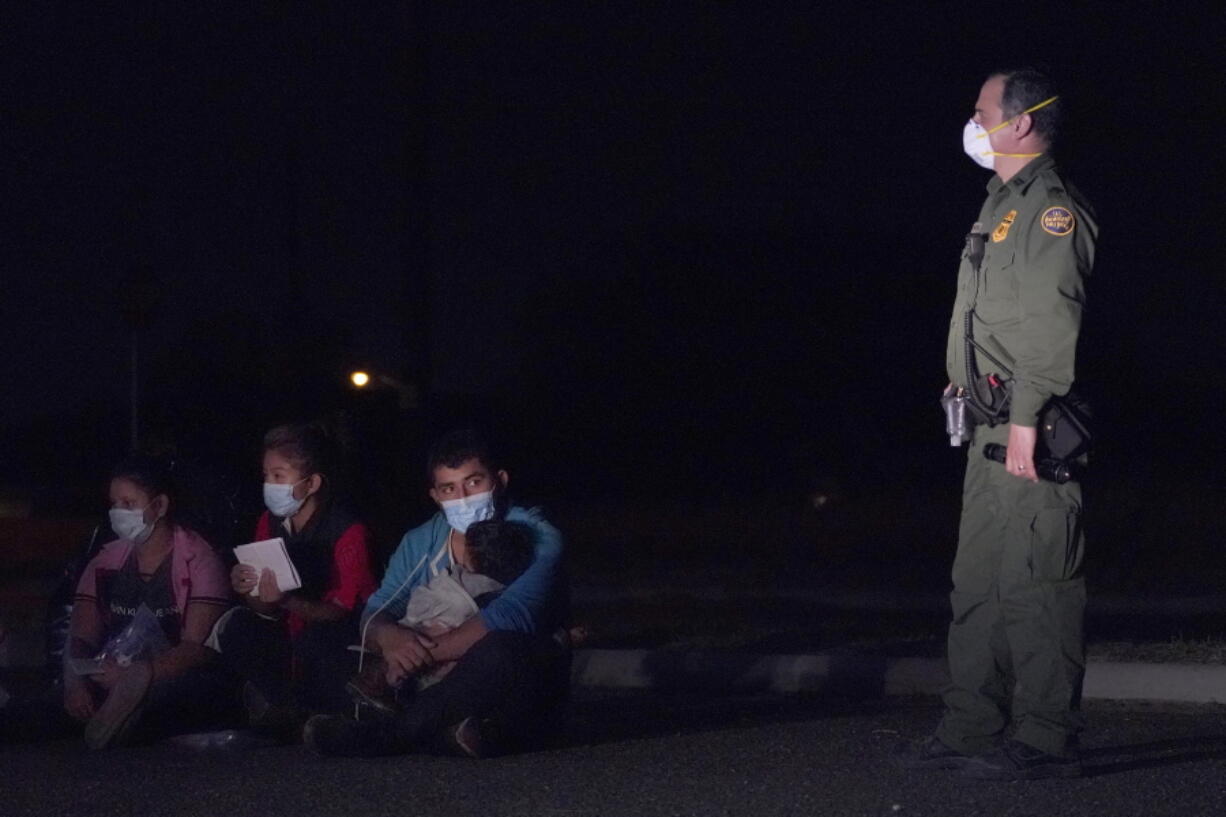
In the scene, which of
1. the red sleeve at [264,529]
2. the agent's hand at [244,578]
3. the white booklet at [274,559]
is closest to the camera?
the white booklet at [274,559]

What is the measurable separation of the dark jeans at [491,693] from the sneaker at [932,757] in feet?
4.17

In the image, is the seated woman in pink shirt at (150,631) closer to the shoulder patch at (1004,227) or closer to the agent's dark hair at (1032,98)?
the shoulder patch at (1004,227)

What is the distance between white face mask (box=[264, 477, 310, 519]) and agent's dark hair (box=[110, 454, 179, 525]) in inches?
14.6

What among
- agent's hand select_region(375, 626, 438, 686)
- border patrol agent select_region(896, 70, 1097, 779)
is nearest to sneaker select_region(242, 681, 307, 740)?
agent's hand select_region(375, 626, 438, 686)

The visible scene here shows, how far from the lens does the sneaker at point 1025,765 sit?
564 cm

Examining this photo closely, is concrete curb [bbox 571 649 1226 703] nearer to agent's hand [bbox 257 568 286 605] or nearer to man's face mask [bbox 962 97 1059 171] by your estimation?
agent's hand [bbox 257 568 286 605]

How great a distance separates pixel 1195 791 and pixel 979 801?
0.70 metres

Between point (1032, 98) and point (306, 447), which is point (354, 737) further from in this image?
point (1032, 98)

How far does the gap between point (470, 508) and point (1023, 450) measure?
7.01 ft

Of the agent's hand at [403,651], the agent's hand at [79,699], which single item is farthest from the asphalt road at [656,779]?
the agent's hand at [403,651]

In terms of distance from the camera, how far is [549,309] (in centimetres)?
4366

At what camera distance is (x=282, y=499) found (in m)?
7.21

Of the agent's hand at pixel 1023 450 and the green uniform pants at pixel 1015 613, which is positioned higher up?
the agent's hand at pixel 1023 450

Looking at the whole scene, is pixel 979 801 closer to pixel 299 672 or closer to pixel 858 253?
pixel 299 672
